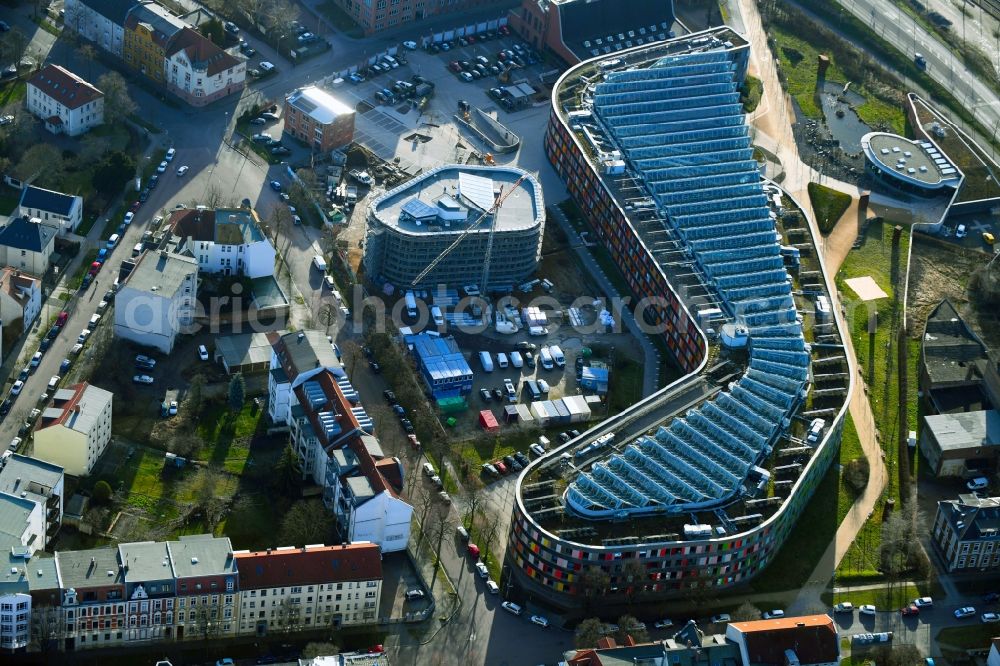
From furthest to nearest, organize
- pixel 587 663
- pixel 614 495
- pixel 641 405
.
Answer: pixel 641 405
pixel 614 495
pixel 587 663

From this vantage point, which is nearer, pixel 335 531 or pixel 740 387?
pixel 335 531

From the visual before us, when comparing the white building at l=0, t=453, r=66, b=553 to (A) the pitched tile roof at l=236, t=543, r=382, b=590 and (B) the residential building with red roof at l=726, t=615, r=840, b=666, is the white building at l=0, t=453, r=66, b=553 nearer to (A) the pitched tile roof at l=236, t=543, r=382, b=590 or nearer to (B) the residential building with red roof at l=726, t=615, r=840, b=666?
(A) the pitched tile roof at l=236, t=543, r=382, b=590

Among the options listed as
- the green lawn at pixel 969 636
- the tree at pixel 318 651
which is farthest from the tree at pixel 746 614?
the tree at pixel 318 651

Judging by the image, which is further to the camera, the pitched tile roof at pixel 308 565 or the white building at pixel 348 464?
the white building at pixel 348 464

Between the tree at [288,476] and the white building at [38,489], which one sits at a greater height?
the white building at [38,489]

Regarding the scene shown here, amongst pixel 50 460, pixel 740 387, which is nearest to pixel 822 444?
pixel 740 387

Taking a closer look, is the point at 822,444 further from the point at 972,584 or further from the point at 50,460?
the point at 50,460

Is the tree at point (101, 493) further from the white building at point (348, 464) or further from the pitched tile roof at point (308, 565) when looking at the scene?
the white building at point (348, 464)
